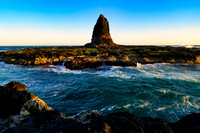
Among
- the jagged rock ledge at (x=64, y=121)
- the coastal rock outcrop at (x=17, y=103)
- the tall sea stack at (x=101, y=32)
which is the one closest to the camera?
the jagged rock ledge at (x=64, y=121)

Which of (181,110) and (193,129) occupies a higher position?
(193,129)

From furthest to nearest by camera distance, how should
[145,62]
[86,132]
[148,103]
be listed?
[145,62] < [148,103] < [86,132]

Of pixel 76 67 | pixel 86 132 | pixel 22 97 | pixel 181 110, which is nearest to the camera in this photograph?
pixel 86 132

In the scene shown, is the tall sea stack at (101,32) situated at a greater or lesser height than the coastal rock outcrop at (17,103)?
greater

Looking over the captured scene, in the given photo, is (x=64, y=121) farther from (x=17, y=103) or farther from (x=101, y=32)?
(x=101, y=32)

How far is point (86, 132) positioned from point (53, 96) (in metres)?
10.1

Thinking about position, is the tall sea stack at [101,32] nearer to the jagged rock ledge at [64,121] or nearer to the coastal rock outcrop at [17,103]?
the coastal rock outcrop at [17,103]

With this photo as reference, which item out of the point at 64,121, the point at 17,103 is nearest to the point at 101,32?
the point at 17,103

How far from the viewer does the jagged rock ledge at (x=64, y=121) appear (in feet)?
14.6

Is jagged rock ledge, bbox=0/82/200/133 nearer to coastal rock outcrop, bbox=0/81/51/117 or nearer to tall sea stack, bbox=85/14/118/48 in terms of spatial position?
coastal rock outcrop, bbox=0/81/51/117

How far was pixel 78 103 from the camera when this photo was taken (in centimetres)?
1123

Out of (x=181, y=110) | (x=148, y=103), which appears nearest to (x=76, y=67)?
(x=148, y=103)

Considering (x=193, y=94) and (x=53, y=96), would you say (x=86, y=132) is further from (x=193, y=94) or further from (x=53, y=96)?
(x=193, y=94)

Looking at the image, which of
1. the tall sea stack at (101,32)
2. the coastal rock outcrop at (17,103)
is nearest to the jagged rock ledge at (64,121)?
the coastal rock outcrop at (17,103)
